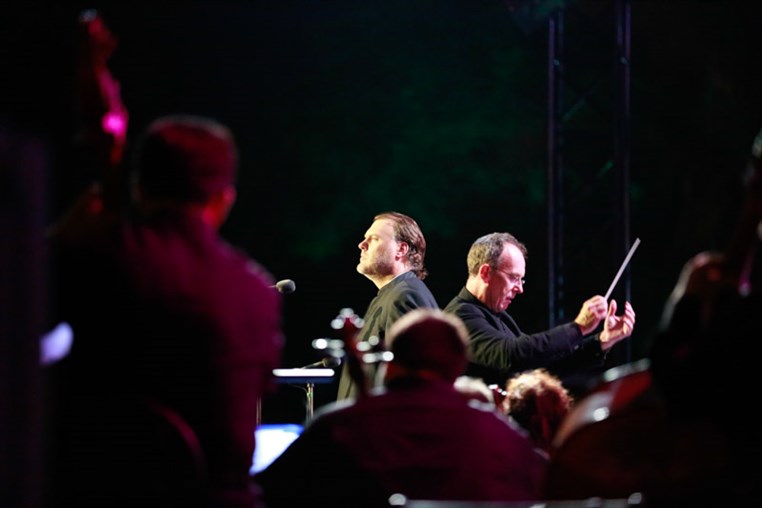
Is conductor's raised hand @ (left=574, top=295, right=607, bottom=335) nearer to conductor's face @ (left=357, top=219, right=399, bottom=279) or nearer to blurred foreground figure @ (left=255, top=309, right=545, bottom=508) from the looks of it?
conductor's face @ (left=357, top=219, right=399, bottom=279)

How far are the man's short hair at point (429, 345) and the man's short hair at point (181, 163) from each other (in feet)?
1.77

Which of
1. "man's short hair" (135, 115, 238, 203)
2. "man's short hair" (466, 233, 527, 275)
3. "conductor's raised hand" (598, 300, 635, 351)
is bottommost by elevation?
"conductor's raised hand" (598, 300, 635, 351)

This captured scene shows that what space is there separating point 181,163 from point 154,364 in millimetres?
386

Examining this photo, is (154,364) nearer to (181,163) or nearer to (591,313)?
(181,163)

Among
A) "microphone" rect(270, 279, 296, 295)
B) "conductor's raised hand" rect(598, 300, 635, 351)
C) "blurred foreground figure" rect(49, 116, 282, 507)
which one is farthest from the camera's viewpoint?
"conductor's raised hand" rect(598, 300, 635, 351)

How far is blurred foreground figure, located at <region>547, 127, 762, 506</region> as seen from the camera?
6.51ft

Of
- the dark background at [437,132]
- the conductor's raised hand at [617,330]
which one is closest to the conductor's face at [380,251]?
the conductor's raised hand at [617,330]

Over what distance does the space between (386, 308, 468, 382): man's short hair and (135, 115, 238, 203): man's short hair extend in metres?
0.54

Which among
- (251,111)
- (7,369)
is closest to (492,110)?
(251,111)

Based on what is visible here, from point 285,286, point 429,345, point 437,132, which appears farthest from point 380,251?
point 437,132

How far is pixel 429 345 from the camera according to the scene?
2.34 metres

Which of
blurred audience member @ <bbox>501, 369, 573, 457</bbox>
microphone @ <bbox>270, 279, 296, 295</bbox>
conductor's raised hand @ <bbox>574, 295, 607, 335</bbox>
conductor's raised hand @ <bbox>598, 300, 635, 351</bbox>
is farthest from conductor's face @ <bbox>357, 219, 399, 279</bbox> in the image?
blurred audience member @ <bbox>501, 369, 573, 457</bbox>

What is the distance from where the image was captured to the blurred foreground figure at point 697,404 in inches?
78.2

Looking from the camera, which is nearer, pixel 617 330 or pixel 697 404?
pixel 697 404
